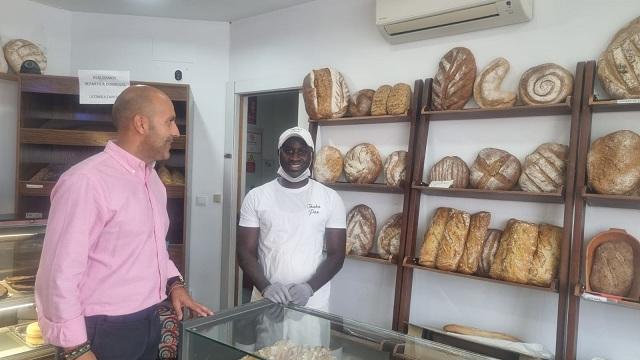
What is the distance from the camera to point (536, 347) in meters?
1.91

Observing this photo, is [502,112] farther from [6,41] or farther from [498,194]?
[6,41]

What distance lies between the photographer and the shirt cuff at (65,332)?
1052mm

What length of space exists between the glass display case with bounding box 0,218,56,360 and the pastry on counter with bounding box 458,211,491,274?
6.15ft

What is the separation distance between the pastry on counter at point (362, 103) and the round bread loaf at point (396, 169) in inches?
12.9

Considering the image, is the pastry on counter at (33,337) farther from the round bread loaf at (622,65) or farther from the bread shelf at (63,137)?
the round bread loaf at (622,65)

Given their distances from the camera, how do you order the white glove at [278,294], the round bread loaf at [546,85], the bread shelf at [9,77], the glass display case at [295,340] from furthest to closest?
the bread shelf at [9,77] → the round bread loaf at [546,85] → the white glove at [278,294] → the glass display case at [295,340]

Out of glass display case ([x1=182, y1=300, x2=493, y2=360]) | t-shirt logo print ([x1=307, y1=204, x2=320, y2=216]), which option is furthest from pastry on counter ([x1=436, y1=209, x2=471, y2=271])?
glass display case ([x1=182, y1=300, x2=493, y2=360])

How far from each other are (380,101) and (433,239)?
32.5 inches

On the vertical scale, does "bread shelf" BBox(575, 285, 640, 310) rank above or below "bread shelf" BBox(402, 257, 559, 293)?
above

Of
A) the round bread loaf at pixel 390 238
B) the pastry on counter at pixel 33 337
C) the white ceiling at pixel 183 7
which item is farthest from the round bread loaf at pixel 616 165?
the pastry on counter at pixel 33 337

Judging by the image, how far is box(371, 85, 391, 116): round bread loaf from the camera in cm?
245

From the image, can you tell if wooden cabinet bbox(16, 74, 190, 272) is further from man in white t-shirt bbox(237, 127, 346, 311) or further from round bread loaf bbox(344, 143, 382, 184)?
man in white t-shirt bbox(237, 127, 346, 311)

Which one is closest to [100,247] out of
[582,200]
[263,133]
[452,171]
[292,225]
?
[292,225]

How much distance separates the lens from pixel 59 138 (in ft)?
9.57
